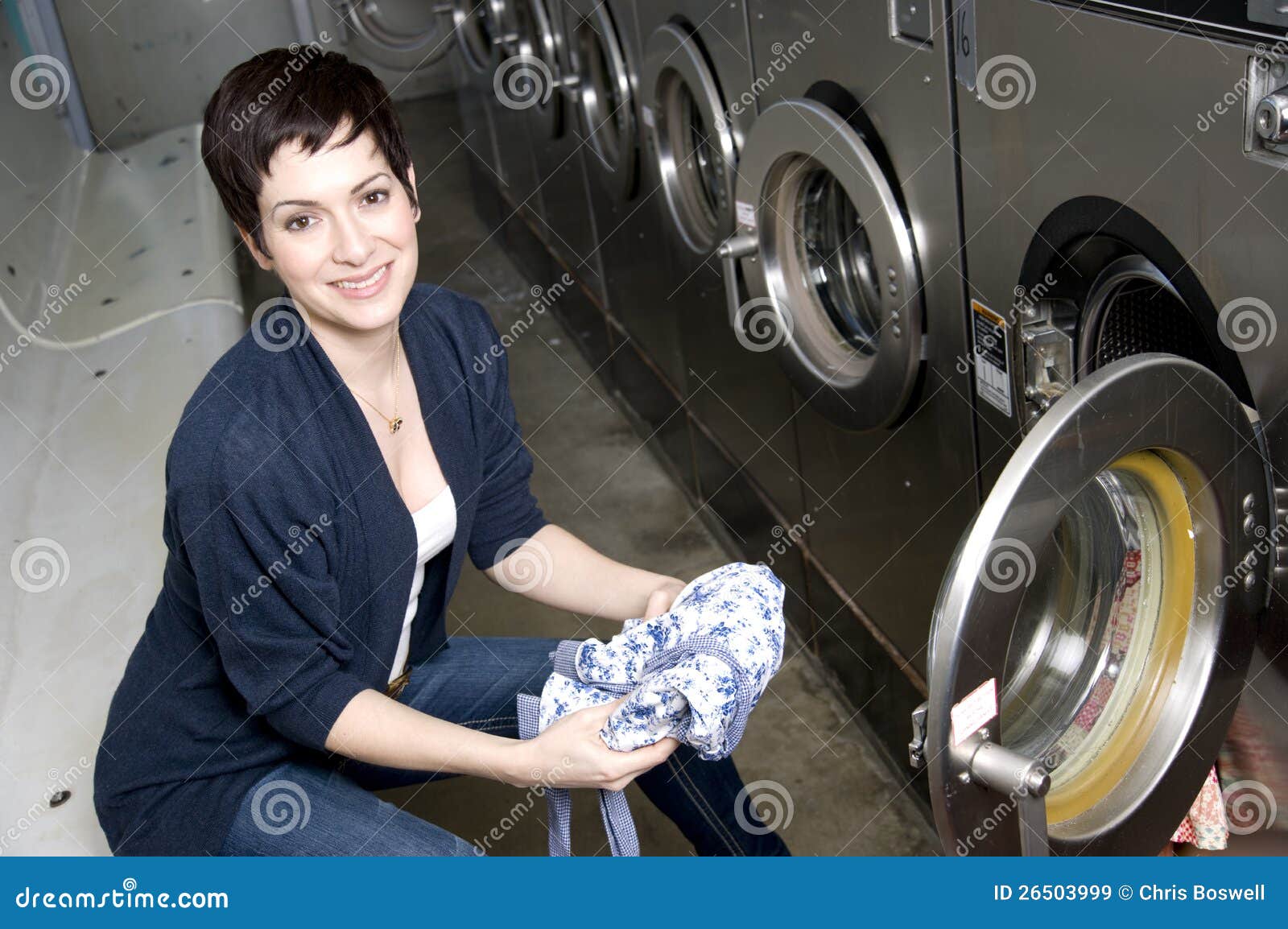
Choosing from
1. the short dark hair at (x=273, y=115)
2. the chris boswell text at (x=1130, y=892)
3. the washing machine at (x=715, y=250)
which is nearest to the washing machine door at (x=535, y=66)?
the washing machine at (x=715, y=250)

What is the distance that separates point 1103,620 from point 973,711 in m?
0.30

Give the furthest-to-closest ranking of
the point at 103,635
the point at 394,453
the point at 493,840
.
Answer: the point at 493,840 < the point at 103,635 < the point at 394,453

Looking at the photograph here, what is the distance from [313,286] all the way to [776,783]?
1.25 m

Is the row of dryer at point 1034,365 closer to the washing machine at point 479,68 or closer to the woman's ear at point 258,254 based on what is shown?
the woman's ear at point 258,254

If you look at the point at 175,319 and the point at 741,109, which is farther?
the point at 175,319

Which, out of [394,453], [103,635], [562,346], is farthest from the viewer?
[562,346]

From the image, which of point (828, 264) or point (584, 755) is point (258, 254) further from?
point (828, 264)

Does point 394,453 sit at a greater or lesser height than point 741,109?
lesser

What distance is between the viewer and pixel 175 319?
9.48ft

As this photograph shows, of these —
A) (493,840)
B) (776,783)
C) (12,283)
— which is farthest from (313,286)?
(12,283)

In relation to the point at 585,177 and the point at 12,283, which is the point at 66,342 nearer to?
the point at 12,283

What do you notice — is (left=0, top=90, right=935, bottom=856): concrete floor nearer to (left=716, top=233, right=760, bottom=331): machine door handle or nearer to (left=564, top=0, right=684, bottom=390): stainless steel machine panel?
(left=564, top=0, right=684, bottom=390): stainless steel machine panel

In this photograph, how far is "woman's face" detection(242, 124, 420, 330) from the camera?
135cm

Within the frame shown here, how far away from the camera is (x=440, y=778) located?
5.27 ft
